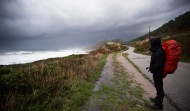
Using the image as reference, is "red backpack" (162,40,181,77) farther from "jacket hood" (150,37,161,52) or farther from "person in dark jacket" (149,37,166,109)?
"jacket hood" (150,37,161,52)

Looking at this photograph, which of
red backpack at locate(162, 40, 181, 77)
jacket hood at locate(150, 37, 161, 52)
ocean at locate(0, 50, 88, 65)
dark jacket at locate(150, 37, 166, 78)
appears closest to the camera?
red backpack at locate(162, 40, 181, 77)

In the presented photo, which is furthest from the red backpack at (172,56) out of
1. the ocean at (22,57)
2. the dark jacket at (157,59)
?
the ocean at (22,57)

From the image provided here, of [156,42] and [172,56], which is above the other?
[156,42]

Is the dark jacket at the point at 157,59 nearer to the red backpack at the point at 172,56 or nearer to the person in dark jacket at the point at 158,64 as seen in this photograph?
the person in dark jacket at the point at 158,64

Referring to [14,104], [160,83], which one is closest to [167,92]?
[160,83]

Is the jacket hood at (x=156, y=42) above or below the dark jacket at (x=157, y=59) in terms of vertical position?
above

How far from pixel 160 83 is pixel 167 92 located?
1478 mm

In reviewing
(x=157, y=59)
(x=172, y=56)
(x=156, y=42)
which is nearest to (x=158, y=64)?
(x=157, y=59)

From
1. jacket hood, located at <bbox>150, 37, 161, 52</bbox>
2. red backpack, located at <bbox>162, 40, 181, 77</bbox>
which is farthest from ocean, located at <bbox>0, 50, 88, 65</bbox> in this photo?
red backpack, located at <bbox>162, 40, 181, 77</bbox>

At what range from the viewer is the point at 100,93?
12.1 ft

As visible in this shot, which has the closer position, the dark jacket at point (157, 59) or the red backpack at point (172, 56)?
the red backpack at point (172, 56)

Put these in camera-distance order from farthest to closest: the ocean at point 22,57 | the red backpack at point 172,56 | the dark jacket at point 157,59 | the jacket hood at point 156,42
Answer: the ocean at point 22,57
the jacket hood at point 156,42
the dark jacket at point 157,59
the red backpack at point 172,56

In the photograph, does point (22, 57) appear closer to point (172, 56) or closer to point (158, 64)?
point (158, 64)

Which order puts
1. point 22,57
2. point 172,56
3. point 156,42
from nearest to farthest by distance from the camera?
point 172,56 → point 156,42 → point 22,57
